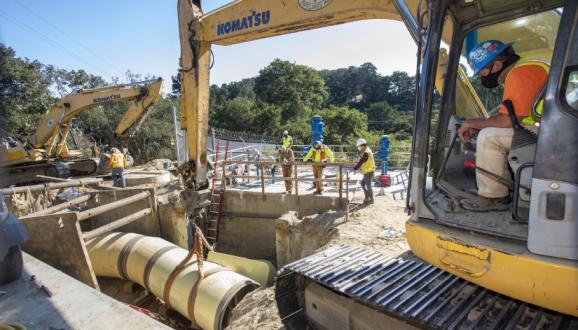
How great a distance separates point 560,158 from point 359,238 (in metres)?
4.73

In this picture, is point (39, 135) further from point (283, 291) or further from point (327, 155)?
point (283, 291)

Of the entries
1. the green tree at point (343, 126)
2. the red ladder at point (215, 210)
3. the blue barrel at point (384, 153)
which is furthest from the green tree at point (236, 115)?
the red ladder at point (215, 210)

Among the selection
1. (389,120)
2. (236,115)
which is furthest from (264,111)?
(389,120)

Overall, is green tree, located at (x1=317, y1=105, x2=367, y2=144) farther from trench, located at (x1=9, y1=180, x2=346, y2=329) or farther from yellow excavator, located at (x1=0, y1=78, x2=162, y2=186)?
trench, located at (x1=9, y1=180, x2=346, y2=329)

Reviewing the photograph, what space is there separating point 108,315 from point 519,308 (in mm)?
2986

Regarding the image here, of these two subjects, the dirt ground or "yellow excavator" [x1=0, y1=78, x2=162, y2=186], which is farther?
"yellow excavator" [x1=0, y1=78, x2=162, y2=186]

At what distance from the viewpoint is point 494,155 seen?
2.41 metres

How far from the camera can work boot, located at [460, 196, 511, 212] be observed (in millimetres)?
2445

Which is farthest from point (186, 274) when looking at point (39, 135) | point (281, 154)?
point (39, 135)

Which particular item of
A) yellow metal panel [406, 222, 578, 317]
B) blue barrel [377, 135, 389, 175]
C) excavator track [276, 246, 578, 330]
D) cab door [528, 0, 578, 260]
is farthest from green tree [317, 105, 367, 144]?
cab door [528, 0, 578, 260]

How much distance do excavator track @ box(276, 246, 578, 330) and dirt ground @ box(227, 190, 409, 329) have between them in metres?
0.83

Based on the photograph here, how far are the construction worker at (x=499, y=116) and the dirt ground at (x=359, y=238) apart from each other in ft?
8.96

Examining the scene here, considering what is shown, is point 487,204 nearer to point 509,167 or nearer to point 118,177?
point 509,167

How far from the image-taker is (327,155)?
1034cm
